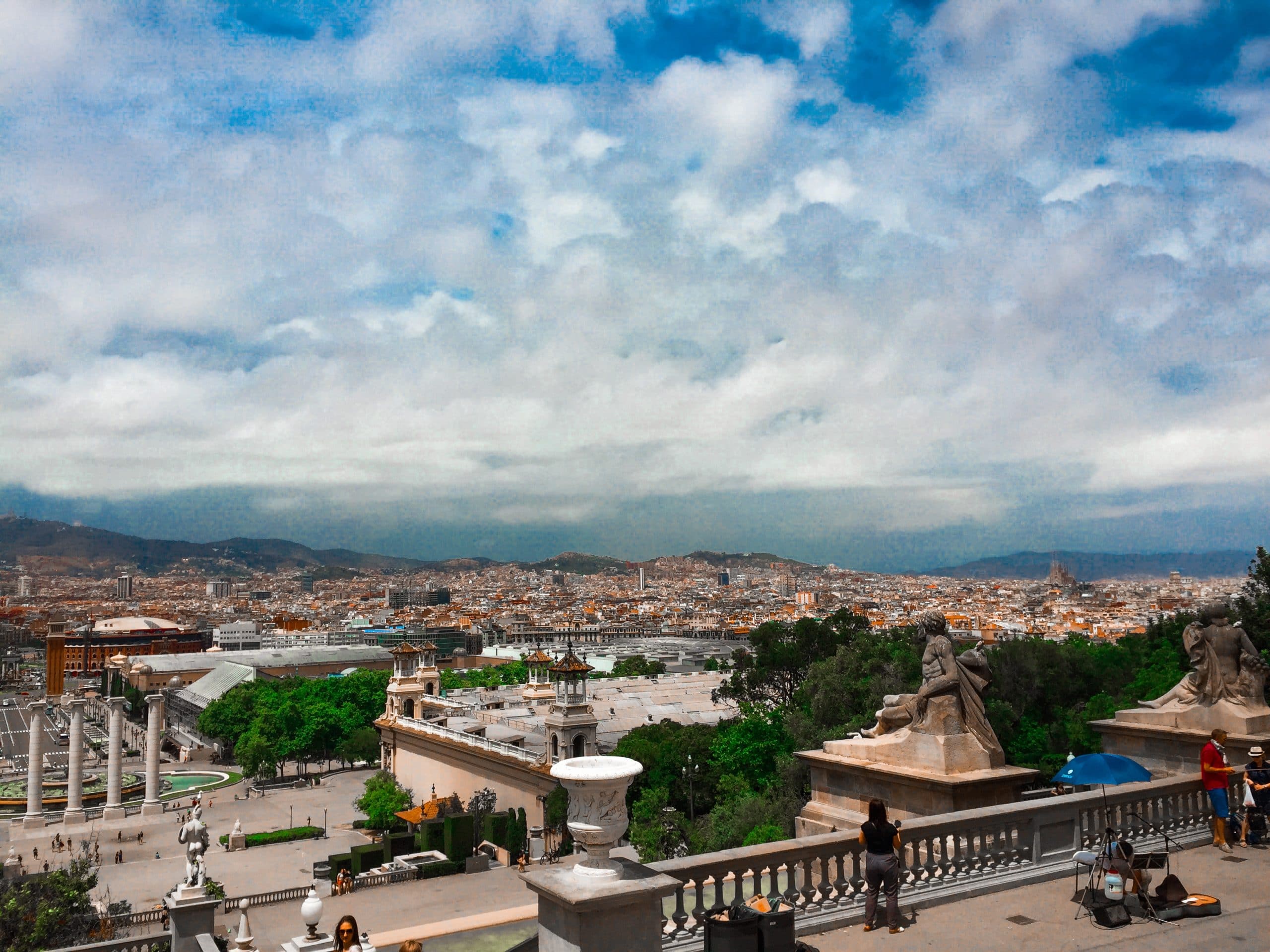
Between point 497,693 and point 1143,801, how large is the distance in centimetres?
4478

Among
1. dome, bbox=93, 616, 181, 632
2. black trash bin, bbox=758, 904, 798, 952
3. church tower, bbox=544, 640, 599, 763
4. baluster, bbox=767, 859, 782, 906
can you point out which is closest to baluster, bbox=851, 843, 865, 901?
baluster, bbox=767, 859, 782, 906

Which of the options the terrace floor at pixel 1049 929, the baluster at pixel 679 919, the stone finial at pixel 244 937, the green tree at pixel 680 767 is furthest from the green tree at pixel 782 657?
the baluster at pixel 679 919

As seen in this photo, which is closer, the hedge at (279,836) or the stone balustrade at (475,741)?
the stone balustrade at (475,741)

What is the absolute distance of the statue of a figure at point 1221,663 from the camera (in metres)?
9.53

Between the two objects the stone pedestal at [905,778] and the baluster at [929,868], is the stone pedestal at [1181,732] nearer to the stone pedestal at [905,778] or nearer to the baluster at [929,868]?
the stone pedestal at [905,778]

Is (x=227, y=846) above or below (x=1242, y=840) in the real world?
below

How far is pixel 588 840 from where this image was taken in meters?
4.96

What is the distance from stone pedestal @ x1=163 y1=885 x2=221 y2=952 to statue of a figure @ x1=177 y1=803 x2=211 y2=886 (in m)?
0.16

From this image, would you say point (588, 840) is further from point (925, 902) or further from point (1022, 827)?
point (1022, 827)

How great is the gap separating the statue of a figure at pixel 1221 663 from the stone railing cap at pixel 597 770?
7.49m

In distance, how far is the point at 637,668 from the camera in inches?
3103

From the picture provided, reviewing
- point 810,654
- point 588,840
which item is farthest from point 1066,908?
point 810,654

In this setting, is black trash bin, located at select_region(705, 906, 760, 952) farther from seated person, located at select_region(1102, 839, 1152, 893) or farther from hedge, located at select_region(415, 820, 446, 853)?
hedge, located at select_region(415, 820, 446, 853)

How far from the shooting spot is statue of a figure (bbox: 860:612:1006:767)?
8203 mm
